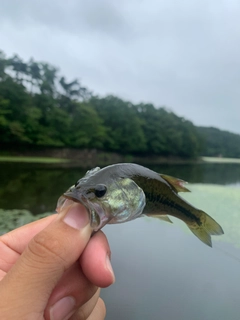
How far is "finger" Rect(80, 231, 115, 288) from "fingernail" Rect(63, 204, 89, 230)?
0.14 m

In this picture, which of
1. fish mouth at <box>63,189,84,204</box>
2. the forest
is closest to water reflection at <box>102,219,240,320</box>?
fish mouth at <box>63,189,84,204</box>

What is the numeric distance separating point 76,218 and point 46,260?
216 millimetres

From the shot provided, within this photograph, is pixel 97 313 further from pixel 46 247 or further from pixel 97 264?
pixel 46 247

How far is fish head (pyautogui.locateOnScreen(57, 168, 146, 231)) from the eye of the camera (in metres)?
1.46

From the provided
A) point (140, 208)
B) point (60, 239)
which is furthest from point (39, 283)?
point (140, 208)

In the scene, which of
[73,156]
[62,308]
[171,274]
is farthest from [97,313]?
[73,156]

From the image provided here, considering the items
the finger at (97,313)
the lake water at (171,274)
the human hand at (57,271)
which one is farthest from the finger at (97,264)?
the lake water at (171,274)

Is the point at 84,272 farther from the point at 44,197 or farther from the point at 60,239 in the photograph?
the point at 44,197

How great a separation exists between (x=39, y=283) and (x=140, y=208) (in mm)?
662

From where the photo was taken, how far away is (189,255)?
18.2 feet

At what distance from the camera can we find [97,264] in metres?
1.45

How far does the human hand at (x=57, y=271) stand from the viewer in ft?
4.33

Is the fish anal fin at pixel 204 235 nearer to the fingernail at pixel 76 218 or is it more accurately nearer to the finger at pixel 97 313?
the finger at pixel 97 313

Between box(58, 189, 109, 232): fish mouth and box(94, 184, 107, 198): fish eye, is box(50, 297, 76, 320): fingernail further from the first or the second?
box(94, 184, 107, 198): fish eye
